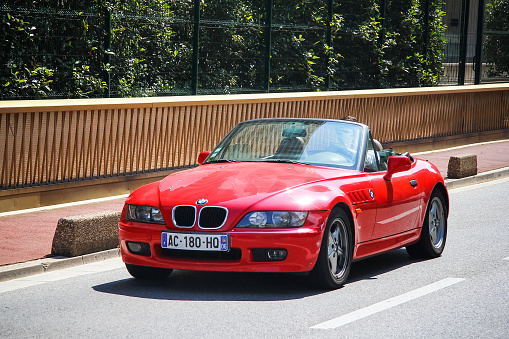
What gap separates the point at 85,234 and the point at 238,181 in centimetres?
219

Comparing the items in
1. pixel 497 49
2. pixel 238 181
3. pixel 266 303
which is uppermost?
pixel 497 49

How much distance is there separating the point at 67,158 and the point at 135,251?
5190 millimetres

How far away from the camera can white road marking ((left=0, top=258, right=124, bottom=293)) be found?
24.7ft

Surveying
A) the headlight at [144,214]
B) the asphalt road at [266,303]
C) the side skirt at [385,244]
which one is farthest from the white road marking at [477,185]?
the headlight at [144,214]

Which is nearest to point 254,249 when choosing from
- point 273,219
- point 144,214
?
point 273,219

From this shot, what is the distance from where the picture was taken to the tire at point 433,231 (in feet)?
29.0

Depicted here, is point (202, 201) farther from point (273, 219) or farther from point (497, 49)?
point (497, 49)

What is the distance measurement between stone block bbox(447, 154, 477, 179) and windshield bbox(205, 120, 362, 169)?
818 cm

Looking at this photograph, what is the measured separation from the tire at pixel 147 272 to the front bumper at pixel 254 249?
0.42 meters

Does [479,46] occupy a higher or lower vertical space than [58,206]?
higher

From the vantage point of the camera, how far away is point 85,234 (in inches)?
343

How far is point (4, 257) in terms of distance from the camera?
27.0 feet

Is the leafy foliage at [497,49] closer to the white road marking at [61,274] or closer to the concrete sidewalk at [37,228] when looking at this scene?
the concrete sidewalk at [37,228]

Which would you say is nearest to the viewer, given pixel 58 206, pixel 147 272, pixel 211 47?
pixel 147 272
